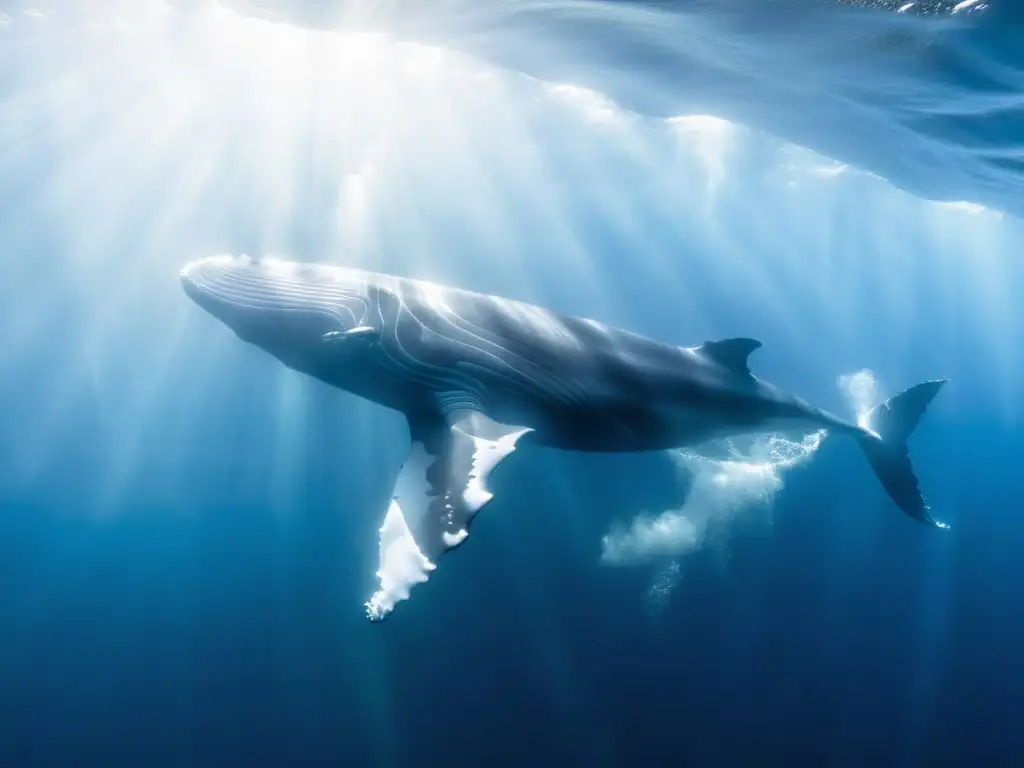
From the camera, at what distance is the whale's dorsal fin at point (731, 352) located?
7.88m

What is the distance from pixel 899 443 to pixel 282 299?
1030cm

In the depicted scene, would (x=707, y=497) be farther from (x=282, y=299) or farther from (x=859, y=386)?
(x=859, y=386)

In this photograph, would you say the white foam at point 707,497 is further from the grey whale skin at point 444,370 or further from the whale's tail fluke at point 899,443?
the grey whale skin at point 444,370

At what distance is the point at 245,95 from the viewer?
45.7 metres

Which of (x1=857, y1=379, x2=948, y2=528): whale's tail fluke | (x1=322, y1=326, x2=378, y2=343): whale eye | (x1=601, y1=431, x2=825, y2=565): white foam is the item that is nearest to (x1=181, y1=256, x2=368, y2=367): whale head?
(x1=322, y1=326, x2=378, y2=343): whale eye

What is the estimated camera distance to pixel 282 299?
636 cm

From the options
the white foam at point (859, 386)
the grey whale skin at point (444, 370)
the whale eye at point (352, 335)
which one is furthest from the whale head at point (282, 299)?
the white foam at point (859, 386)

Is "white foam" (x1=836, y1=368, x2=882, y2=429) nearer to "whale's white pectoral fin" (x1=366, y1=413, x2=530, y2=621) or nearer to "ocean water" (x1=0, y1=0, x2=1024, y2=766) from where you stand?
"ocean water" (x1=0, y1=0, x2=1024, y2=766)

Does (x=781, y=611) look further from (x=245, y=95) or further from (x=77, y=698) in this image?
(x=245, y=95)

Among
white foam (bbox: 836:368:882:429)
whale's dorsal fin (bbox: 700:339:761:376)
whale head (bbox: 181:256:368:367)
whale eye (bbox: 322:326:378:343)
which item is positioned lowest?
whale eye (bbox: 322:326:378:343)

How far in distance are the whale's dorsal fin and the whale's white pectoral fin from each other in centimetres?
309

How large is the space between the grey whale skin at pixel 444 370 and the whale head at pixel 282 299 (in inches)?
0.6

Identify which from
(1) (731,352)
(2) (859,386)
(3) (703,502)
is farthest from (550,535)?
(2) (859,386)

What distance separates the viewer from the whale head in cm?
633
